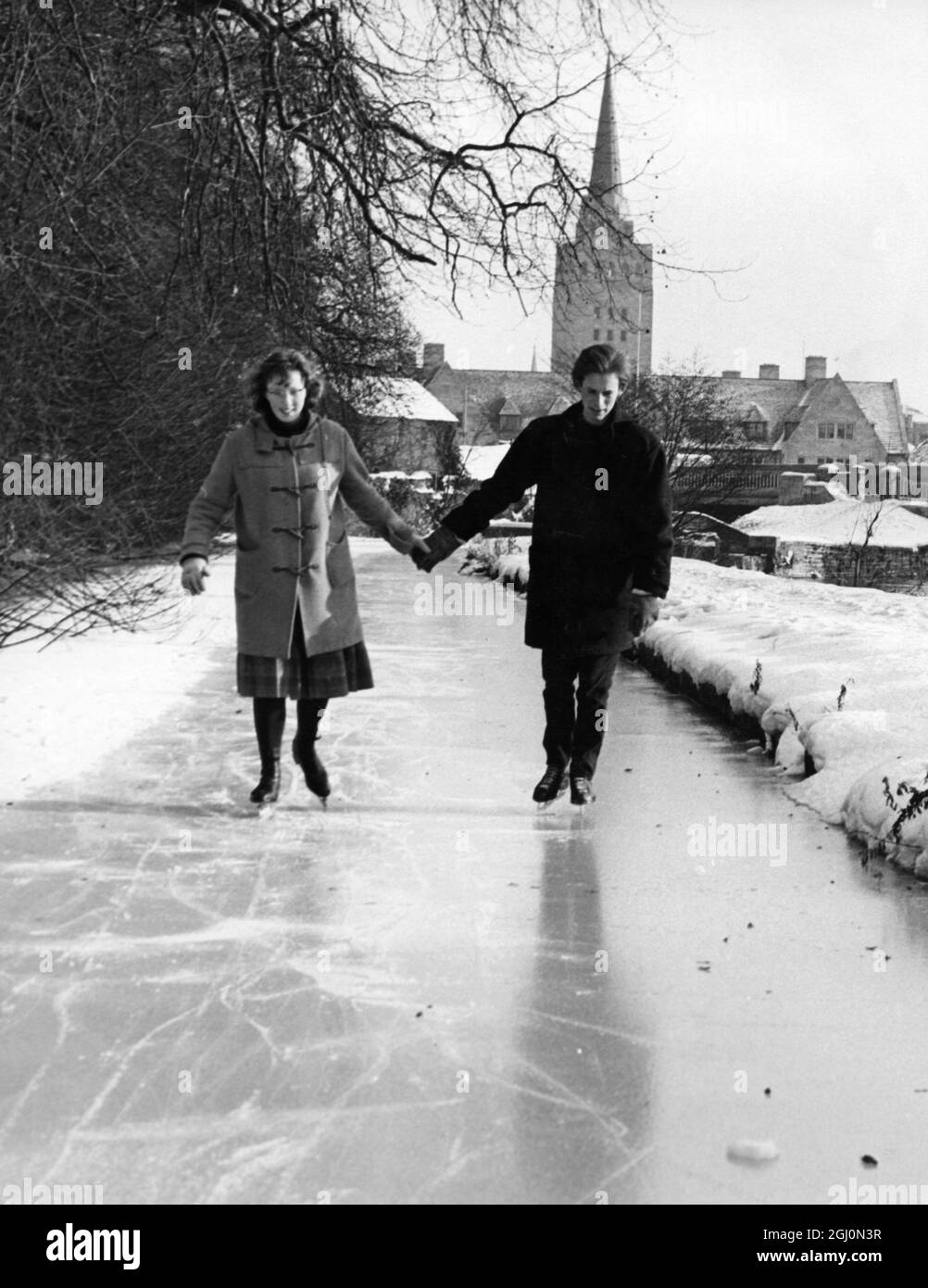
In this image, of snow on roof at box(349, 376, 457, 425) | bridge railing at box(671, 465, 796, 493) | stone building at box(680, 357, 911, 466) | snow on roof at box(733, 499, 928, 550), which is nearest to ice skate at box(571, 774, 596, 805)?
snow on roof at box(349, 376, 457, 425)

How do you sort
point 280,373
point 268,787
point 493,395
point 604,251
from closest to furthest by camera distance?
point 280,373
point 268,787
point 604,251
point 493,395

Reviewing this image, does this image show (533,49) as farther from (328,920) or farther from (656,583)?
(328,920)

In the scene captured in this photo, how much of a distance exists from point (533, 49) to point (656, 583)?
479 cm

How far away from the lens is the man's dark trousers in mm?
6836

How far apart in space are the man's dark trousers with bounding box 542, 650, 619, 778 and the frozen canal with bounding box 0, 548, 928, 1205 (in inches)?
9.6

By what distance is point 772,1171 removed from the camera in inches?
129

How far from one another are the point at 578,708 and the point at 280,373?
6.18 feet

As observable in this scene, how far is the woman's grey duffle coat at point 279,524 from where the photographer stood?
21.3ft

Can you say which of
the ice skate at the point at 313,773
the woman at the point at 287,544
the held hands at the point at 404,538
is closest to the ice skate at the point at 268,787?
the ice skate at the point at 313,773

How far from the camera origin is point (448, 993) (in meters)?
4.46

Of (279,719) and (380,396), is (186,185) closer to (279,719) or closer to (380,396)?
(279,719)

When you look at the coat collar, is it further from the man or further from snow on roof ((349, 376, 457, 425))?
snow on roof ((349, 376, 457, 425))

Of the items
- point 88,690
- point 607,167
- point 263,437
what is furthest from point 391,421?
point 263,437
